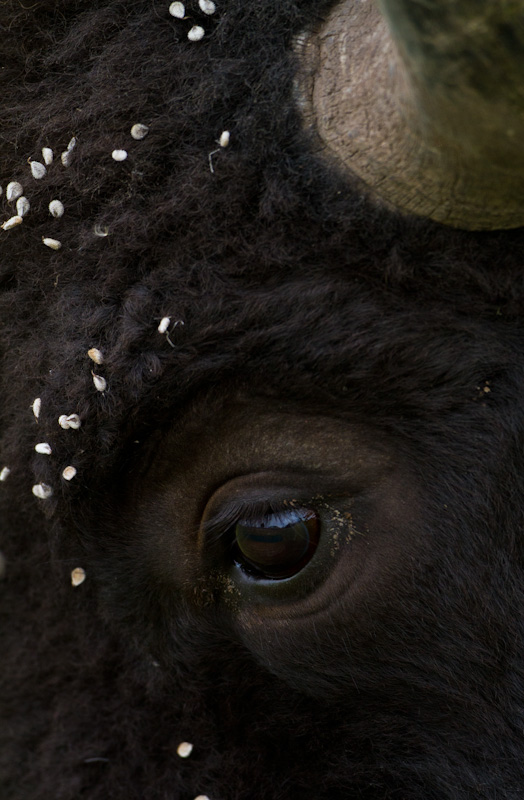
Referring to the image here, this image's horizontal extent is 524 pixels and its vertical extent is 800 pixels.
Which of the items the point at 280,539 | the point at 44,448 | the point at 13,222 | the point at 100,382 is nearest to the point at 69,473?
the point at 44,448

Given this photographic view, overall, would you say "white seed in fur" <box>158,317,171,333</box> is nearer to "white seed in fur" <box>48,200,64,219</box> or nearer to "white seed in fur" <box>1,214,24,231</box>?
"white seed in fur" <box>48,200,64,219</box>

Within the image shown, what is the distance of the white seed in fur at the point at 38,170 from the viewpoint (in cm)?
254

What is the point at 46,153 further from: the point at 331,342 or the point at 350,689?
the point at 350,689

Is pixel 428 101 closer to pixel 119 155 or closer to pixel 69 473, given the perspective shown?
pixel 119 155

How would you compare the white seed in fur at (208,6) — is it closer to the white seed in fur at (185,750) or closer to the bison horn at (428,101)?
the bison horn at (428,101)

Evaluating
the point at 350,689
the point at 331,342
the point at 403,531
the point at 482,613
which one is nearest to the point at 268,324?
the point at 331,342

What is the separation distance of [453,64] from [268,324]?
1.05 metres

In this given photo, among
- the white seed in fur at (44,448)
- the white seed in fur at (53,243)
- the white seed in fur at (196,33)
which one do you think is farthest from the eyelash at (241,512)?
the white seed in fur at (196,33)

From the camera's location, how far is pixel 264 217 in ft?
7.58

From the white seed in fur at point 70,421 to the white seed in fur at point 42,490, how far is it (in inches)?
10.8

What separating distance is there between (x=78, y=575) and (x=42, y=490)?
18.9 inches

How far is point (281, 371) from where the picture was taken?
2.36 m

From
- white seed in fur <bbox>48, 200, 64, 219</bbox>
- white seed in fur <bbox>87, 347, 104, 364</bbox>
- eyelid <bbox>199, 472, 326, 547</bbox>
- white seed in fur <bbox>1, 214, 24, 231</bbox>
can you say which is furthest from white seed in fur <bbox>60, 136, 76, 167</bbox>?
eyelid <bbox>199, 472, 326, 547</bbox>

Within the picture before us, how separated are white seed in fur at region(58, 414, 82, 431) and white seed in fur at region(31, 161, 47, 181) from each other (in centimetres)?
79
